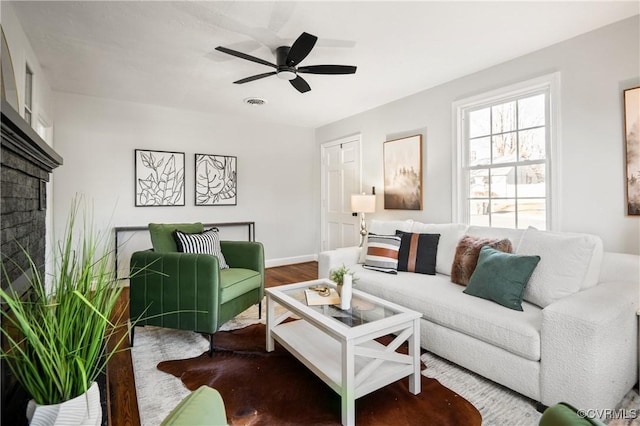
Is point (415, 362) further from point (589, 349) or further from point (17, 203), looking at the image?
point (17, 203)

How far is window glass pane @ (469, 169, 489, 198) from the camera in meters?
3.29

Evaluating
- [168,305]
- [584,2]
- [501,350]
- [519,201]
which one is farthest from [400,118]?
A: [168,305]

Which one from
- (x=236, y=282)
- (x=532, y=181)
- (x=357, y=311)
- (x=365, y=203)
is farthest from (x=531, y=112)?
(x=236, y=282)

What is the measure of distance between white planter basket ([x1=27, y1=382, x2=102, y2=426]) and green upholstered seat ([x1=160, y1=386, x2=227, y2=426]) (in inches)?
15.7

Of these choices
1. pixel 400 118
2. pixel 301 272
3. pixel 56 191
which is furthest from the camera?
pixel 301 272

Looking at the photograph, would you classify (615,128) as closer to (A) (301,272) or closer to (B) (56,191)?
(A) (301,272)

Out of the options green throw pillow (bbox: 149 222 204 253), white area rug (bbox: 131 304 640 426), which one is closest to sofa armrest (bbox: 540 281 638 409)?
white area rug (bbox: 131 304 640 426)

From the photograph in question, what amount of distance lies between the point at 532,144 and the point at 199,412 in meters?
3.29

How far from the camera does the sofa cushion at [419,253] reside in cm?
290

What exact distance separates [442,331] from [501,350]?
15.0 inches

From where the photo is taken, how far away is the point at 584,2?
2.13m

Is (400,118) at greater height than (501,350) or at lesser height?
greater

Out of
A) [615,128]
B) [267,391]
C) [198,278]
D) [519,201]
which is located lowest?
[267,391]

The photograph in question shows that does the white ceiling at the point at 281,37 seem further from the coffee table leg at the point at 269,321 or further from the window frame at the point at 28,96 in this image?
the coffee table leg at the point at 269,321
